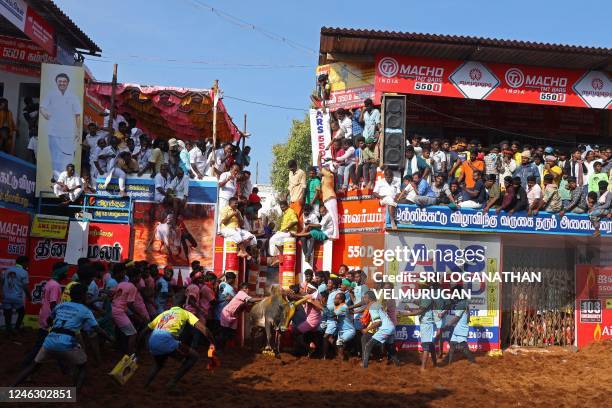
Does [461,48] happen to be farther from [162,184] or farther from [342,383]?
[342,383]

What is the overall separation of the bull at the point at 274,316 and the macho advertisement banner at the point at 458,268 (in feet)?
9.54

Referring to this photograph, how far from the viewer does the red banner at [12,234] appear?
615 inches

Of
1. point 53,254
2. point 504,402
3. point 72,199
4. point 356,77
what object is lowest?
point 504,402

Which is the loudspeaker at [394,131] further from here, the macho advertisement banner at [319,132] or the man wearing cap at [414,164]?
the macho advertisement banner at [319,132]

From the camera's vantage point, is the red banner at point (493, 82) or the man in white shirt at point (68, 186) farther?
the red banner at point (493, 82)

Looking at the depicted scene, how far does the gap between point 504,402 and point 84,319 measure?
6549 millimetres

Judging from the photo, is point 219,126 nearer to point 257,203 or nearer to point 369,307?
point 257,203

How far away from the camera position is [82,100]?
58.2 ft

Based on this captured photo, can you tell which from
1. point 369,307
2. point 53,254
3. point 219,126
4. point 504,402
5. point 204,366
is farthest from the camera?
point 219,126

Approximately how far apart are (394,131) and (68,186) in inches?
311

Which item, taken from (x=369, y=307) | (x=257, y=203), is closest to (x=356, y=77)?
(x=257, y=203)

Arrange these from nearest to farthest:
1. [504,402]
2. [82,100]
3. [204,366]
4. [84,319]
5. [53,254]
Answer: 1. [84,319]
2. [504,402]
3. [204,366]
4. [53,254]
5. [82,100]

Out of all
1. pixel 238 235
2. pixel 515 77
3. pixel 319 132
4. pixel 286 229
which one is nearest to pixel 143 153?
pixel 238 235

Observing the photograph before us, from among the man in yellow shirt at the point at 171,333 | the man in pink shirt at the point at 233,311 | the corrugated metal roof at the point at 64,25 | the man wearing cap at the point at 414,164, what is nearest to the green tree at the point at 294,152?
the corrugated metal roof at the point at 64,25
